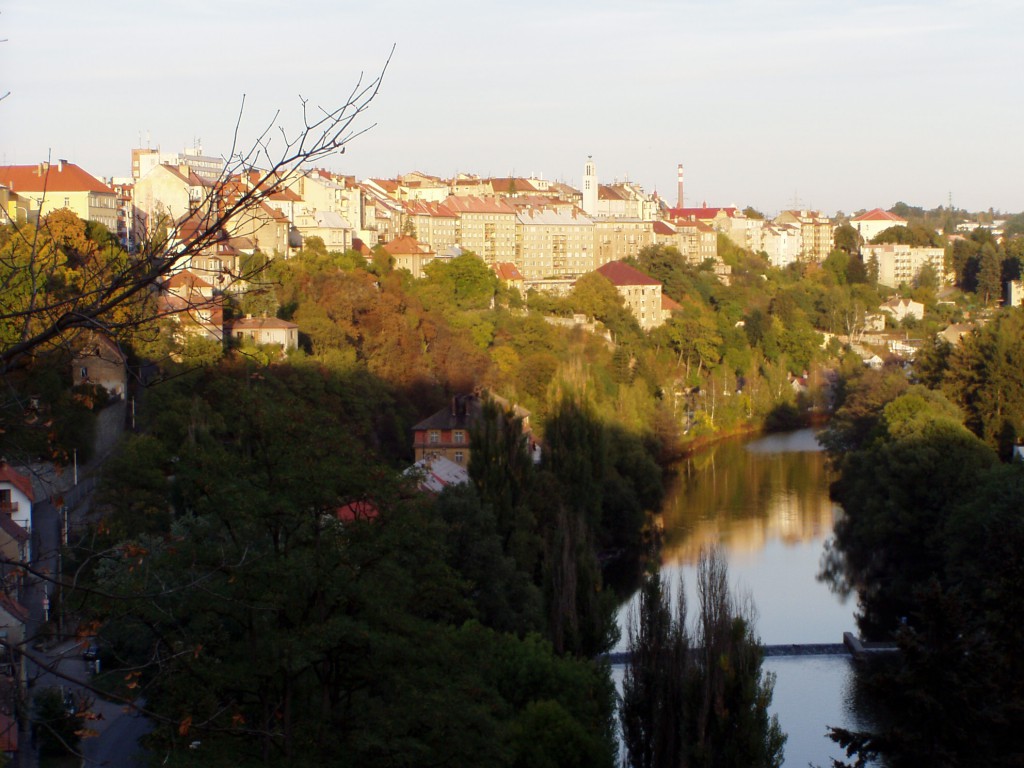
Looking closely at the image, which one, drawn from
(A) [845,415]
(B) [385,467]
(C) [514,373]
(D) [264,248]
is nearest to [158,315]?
(B) [385,467]

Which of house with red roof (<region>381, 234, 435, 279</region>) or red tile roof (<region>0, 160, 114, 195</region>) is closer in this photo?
red tile roof (<region>0, 160, 114, 195</region>)

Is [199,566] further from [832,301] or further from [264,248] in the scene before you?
[832,301]

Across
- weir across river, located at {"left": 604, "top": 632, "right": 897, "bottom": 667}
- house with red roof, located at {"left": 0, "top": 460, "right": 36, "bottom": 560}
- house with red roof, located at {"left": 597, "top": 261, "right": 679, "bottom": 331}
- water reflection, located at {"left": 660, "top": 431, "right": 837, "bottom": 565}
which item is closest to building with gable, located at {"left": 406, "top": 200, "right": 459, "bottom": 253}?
house with red roof, located at {"left": 597, "top": 261, "right": 679, "bottom": 331}

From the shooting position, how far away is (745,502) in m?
19.8

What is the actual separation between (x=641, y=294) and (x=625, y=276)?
674mm

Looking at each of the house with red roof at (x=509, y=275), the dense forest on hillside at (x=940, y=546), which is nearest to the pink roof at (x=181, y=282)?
the dense forest on hillside at (x=940, y=546)

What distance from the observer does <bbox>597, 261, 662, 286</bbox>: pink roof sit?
35906mm

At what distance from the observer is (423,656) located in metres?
6.28

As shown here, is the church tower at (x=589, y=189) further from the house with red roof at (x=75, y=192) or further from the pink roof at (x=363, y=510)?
the pink roof at (x=363, y=510)

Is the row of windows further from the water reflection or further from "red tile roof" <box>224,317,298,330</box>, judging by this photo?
"red tile roof" <box>224,317,298,330</box>

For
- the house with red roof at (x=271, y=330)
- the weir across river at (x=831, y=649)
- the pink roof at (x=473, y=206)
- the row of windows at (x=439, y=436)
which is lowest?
the weir across river at (x=831, y=649)

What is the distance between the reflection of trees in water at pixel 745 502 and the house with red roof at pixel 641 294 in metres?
10.9

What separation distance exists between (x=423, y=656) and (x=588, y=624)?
184 inches

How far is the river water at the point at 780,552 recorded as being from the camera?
432 inches
